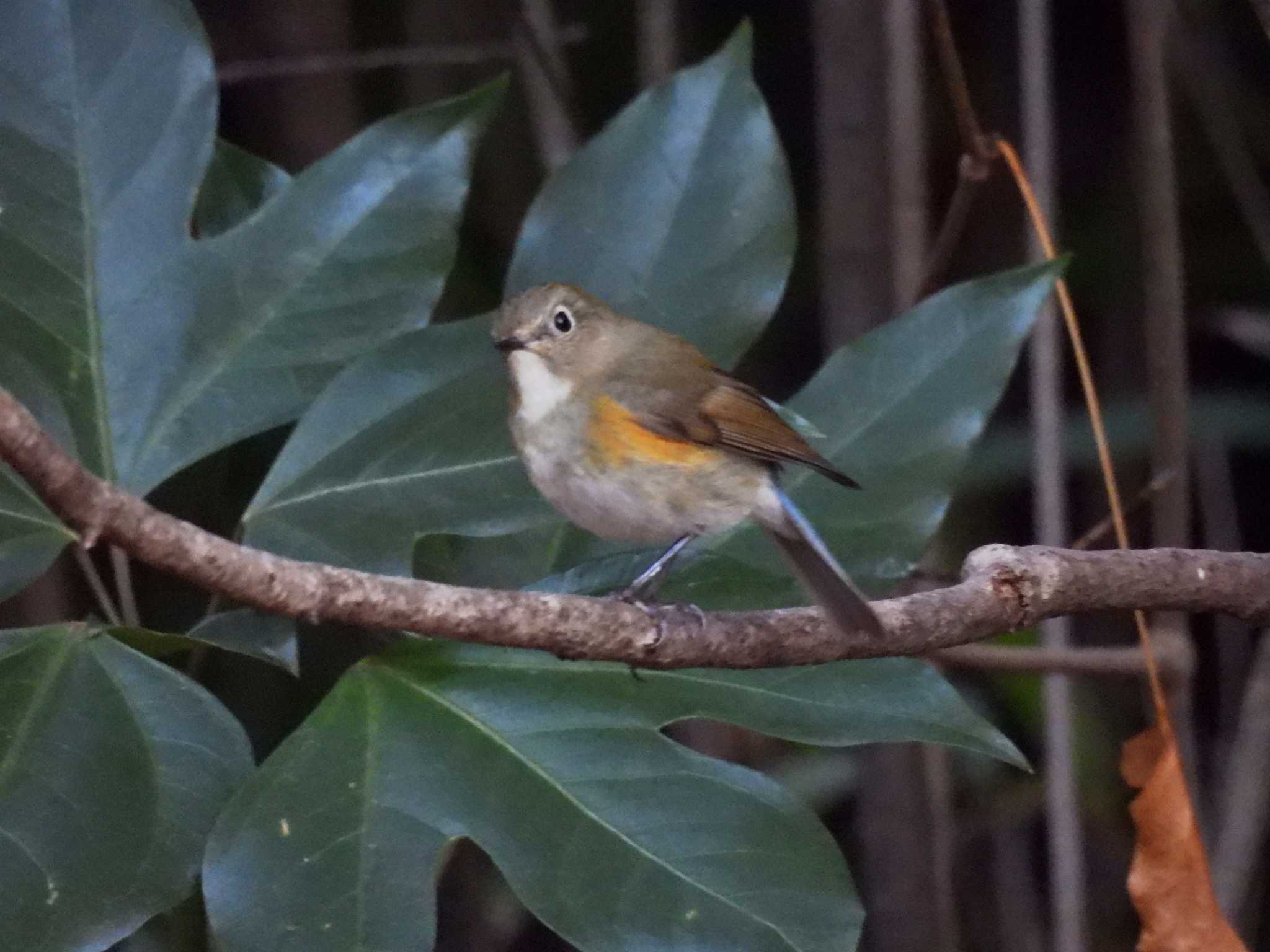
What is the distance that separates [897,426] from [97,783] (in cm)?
93

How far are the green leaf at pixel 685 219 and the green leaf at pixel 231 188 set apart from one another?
13.1 inches

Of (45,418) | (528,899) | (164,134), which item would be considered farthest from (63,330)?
(528,899)

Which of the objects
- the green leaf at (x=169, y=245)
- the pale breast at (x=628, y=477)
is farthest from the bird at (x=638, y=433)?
the green leaf at (x=169, y=245)

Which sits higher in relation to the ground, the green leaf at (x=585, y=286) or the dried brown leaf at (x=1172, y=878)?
the green leaf at (x=585, y=286)

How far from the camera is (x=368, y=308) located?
167cm

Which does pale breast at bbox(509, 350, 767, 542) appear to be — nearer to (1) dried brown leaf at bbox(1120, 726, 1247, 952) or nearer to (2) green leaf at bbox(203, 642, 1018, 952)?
(2) green leaf at bbox(203, 642, 1018, 952)

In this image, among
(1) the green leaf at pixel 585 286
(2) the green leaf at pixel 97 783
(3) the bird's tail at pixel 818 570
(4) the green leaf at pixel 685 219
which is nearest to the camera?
(2) the green leaf at pixel 97 783

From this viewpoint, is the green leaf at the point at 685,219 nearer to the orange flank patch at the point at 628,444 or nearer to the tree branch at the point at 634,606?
the orange flank patch at the point at 628,444

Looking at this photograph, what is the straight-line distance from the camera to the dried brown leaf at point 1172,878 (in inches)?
62.8

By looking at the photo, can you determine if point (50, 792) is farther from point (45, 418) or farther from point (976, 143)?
point (976, 143)

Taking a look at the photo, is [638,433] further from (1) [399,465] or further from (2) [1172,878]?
(2) [1172,878]

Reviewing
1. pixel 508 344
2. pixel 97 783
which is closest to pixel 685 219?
pixel 508 344

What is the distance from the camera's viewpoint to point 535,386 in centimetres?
191

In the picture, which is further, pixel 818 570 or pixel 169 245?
pixel 169 245
